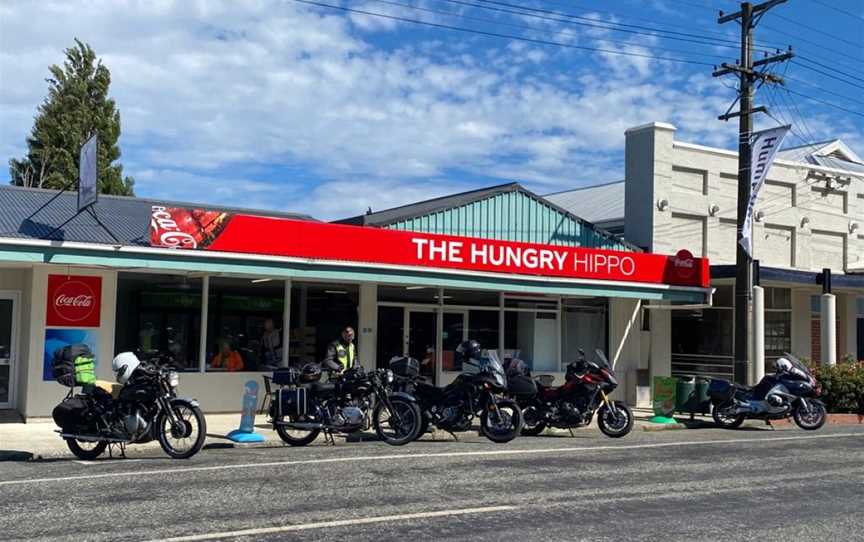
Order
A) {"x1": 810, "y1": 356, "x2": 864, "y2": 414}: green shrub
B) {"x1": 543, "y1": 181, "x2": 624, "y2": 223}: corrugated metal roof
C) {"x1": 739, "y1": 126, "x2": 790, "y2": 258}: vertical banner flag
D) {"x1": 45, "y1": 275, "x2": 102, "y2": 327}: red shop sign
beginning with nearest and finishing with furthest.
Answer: {"x1": 45, "y1": 275, "x2": 102, "y2": 327}: red shop sign < {"x1": 739, "y1": 126, "x2": 790, "y2": 258}: vertical banner flag < {"x1": 810, "y1": 356, "x2": 864, "y2": 414}: green shrub < {"x1": 543, "y1": 181, "x2": 624, "y2": 223}: corrugated metal roof

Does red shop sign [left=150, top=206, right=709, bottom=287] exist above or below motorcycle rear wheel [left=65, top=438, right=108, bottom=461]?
above

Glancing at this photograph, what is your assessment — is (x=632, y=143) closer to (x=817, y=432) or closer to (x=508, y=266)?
(x=508, y=266)

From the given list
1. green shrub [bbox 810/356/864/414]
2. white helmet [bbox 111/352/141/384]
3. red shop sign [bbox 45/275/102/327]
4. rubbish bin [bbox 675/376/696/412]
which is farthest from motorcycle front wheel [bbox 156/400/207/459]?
green shrub [bbox 810/356/864/414]

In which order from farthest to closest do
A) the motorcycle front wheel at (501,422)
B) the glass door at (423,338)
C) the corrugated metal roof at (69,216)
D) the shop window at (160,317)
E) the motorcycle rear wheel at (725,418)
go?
the glass door at (423,338) < the motorcycle rear wheel at (725,418) < the shop window at (160,317) < the corrugated metal roof at (69,216) < the motorcycle front wheel at (501,422)

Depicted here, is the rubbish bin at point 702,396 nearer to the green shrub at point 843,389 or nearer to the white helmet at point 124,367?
the green shrub at point 843,389

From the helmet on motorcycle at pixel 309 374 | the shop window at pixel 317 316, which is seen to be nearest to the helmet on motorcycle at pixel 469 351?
the helmet on motorcycle at pixel 309 374

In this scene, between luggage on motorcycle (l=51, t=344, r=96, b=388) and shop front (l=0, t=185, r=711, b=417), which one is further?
shop front (l=0, t=185, r=711, b=417)

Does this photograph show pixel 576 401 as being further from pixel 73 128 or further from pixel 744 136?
pixel 73 128

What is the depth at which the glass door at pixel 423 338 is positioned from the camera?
18.6 metres

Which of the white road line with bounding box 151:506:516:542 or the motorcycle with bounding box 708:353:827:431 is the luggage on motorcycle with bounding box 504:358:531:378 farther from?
the white road line with bounding box 151:506:516:542

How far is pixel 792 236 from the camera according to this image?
25.0m

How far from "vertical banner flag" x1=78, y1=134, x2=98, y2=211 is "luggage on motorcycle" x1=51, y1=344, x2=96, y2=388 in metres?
3.27

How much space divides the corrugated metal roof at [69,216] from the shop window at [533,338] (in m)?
7.26

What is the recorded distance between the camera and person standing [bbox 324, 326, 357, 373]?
1312 cm
